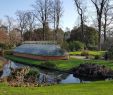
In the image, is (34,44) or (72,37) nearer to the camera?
(34,44)

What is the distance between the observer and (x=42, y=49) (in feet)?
147

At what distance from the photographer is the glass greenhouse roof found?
137ft

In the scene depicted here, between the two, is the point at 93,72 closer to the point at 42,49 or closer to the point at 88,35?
the point at 42,49

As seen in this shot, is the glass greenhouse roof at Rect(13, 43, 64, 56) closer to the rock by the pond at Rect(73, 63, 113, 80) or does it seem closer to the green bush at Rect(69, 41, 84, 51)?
the green bush at Rect(69, 41, 84, 51)

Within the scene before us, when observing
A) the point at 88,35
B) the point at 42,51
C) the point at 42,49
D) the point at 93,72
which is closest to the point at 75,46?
the point at 88,35

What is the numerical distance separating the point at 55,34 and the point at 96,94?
55.7 metres

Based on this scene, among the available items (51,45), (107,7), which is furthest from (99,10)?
(51,45)

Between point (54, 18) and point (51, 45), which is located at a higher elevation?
point (54, 18)

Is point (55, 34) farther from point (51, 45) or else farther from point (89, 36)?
point (51, 45)

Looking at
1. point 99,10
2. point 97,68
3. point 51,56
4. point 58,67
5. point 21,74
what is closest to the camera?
point 21,74

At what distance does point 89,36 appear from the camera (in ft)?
218

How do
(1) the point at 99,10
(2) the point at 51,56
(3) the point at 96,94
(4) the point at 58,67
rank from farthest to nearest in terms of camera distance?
(1) the point at 99,10
(2) the point at 51,56
(4) the point at 58,67
(3) the point at 96,94

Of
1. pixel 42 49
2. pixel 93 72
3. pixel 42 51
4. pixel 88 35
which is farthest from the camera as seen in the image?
pixel 88 35

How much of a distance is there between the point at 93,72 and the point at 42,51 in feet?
53.8
